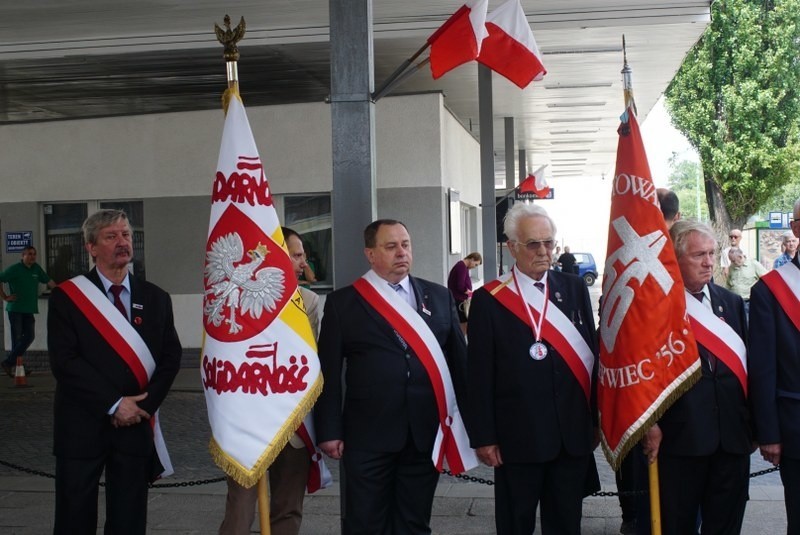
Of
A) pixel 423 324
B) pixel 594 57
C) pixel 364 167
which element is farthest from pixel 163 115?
pixel 423 324

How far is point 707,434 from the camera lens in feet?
14.9

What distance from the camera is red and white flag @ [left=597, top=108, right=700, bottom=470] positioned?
15.1ft

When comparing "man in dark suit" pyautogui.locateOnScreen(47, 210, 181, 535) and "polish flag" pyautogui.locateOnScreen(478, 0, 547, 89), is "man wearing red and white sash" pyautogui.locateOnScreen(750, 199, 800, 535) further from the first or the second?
"man in dark suit" pyautogui.locateOnScreen(47, 210, 181, 535)

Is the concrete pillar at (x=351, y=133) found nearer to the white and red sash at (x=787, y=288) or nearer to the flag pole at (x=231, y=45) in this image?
the flag pole at (x=231, y=45)

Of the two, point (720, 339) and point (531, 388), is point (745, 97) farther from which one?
point (531, 388)

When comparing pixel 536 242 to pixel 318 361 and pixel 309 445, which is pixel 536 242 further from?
pixel 309 445

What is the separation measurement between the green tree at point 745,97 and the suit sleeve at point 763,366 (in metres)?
33.0

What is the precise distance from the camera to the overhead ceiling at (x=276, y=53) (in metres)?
13.0

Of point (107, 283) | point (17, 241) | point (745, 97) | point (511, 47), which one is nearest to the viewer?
point (107, 283)

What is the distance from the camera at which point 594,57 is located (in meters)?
Result: 16.0

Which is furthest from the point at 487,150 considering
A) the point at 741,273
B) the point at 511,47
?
the point at 511,47

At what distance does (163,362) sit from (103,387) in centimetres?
38

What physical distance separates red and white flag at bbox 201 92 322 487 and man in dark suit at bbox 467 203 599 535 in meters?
0.86

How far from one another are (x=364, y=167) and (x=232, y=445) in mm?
1798
